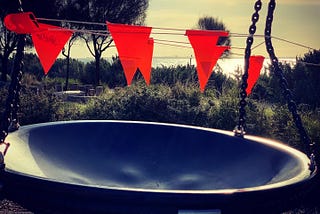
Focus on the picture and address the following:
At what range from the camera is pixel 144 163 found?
343 cm

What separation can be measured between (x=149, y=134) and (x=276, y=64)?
4.28ft

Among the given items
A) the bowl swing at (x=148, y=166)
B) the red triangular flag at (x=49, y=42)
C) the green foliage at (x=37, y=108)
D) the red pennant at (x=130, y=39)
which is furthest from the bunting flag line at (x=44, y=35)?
the green foliage at (x=37, y=108)

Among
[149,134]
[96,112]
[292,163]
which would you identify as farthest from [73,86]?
[292,163]

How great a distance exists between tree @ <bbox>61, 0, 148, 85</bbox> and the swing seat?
18215 millimetres

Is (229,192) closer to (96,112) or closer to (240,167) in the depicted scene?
(240,167)

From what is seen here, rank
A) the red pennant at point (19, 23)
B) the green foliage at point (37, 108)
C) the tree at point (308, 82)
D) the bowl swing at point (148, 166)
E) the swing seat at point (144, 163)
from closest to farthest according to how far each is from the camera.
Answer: the bowl swing at point (148, 166) < the swing seat at point (144, 163) < the red pennant at point (19, 23) < the green foliage at point (37, 108) < the tree at point (308, 82)

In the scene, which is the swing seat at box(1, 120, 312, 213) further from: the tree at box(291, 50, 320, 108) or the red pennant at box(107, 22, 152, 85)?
the tree at box(291, 50, 320, 108)

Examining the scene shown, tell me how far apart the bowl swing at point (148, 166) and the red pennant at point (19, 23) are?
134mm

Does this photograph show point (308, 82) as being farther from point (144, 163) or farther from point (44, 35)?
point (44, 35)

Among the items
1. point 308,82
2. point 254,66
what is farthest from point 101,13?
point 254,66

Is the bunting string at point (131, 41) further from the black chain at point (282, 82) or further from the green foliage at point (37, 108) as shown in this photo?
the green foliage at point (37, 108)

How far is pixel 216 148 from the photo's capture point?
10.9 feet

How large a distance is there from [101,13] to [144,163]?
2101 centimetres

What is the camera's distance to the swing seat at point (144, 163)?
1909mm
